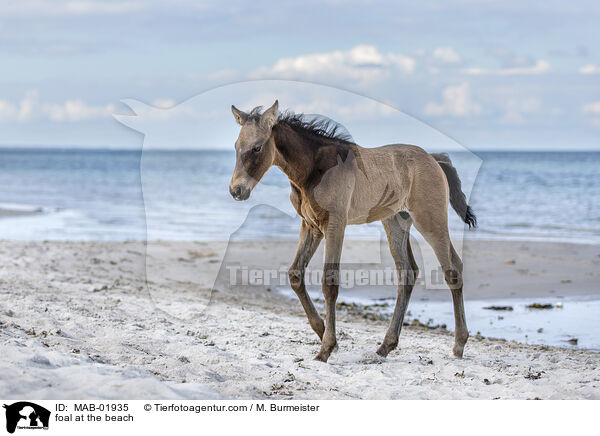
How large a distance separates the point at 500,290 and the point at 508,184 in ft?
89.5

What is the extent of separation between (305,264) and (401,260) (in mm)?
1099

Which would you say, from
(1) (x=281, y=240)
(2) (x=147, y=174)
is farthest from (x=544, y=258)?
(2) (x=147, y=174)

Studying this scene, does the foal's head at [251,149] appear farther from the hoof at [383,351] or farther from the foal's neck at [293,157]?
the hoof at [383,351]

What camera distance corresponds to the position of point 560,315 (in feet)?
26.0

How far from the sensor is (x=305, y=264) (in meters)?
5.79

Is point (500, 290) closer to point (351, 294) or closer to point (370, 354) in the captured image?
point (351, 294)

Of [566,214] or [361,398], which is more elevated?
[566,214]

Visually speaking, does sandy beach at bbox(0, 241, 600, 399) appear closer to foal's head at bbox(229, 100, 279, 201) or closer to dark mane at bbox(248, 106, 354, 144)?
foal's head at bbox(229, 100, 279, 201)

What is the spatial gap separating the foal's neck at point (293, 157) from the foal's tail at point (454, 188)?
1.59 metres

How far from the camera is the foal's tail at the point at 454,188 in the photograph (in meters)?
6.36

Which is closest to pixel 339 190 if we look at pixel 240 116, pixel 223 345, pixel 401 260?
pixel 240 116

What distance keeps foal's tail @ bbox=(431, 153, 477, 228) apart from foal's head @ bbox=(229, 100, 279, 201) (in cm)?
199
